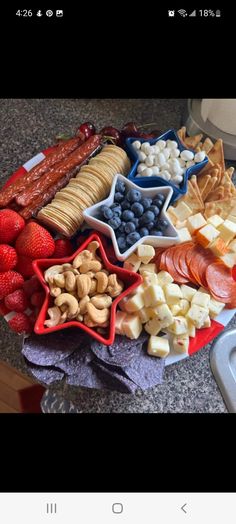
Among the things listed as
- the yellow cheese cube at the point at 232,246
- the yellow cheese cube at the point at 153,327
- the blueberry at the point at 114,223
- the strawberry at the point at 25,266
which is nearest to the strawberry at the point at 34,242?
the strawberry at the point at 25,266

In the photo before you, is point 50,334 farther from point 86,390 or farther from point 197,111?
point 197,111

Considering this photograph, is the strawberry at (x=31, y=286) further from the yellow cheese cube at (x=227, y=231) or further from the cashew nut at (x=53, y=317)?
the yellow cheese cube at (x=227, y=231)

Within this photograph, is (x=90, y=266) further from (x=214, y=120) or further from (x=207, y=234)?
(x=214, y=120)

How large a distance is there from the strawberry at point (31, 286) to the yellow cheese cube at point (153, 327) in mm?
190

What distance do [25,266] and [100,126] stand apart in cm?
42

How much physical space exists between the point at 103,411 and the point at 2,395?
0.26m

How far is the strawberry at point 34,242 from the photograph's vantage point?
848mm

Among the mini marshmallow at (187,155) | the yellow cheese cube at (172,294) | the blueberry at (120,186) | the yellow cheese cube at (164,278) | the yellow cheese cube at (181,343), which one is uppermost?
the mini marshmallow at (187,155)

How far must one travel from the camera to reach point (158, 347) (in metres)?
0.81

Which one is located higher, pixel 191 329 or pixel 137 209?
pixel 137 209
